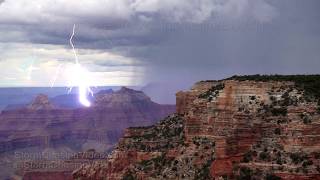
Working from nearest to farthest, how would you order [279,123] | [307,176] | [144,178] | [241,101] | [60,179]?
[307,176] < [279,123] < [241,101] < [144,178] < [60,179]

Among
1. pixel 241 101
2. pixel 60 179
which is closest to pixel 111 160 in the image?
pixel 241 101

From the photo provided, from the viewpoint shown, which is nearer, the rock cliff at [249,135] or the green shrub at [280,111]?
the rock cliff at [249,135]

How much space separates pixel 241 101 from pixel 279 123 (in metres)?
7.14

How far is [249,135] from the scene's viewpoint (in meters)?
80.4

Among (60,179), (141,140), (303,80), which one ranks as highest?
(303,80)

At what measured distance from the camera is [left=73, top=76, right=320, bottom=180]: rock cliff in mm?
75500

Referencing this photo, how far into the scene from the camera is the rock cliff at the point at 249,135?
7550 centimetres

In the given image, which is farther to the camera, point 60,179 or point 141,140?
point 60,179

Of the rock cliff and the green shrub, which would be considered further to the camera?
the green shrub

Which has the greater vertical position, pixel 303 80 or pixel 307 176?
pixel 303 80

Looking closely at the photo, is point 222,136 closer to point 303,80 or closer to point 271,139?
point 271,139

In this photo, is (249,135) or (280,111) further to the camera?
(280,111)

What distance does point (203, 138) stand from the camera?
8781 cm

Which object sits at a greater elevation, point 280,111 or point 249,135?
point 280,111
